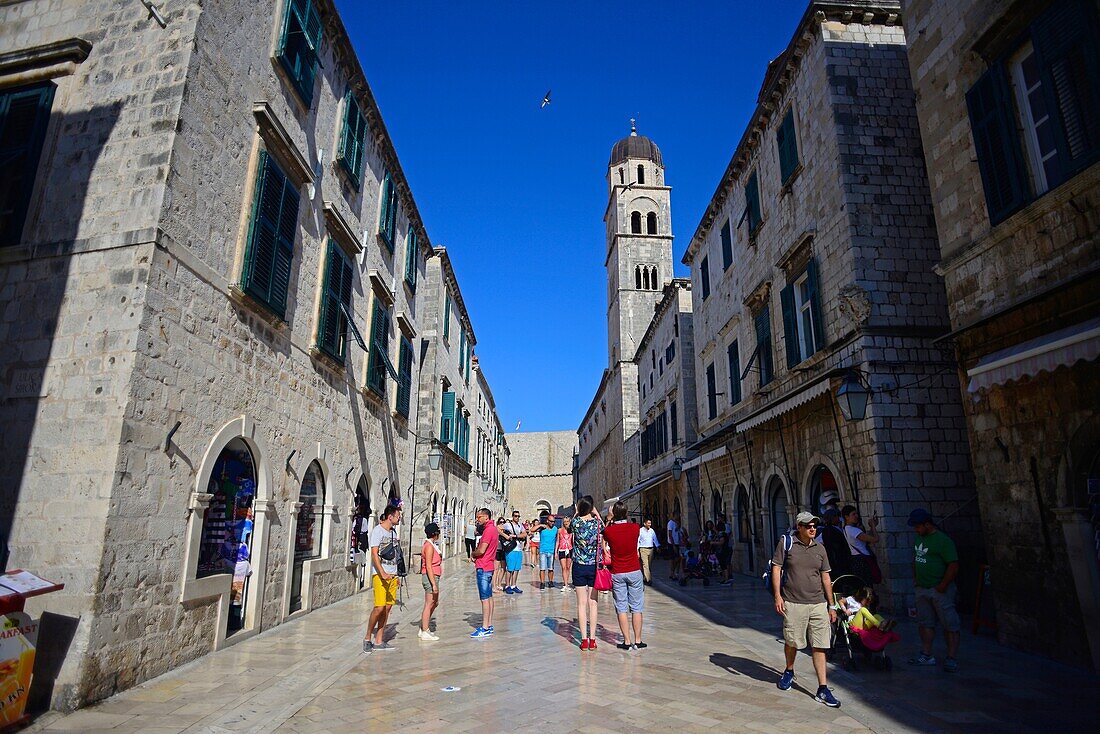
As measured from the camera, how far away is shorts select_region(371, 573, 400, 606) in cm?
724

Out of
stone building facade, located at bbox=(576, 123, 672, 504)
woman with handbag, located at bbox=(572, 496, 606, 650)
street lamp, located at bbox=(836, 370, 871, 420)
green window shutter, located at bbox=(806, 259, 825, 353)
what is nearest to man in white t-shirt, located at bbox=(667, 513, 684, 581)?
green window shutter, located at bbox=(806, 259, 825, 353)

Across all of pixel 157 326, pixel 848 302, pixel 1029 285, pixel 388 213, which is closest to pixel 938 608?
pixel 1029 285

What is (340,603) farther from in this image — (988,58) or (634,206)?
(634,206)

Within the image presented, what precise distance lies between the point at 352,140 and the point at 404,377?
6649mm

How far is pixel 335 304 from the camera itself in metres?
11.0

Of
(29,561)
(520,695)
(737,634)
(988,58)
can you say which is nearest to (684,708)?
(520,695)

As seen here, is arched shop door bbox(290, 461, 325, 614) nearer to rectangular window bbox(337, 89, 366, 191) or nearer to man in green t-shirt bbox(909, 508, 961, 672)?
rectangular window bbox(337, 89, 366, 191)

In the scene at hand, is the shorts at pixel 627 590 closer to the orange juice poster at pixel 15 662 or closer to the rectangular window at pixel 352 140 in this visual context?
the orange juice poster at pixel 15 662

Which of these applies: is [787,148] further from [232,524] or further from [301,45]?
[232,524]

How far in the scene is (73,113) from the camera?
682 cm

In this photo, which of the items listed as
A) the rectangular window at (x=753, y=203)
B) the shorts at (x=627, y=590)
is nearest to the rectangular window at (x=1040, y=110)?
the shorts at (x=627, y=590)

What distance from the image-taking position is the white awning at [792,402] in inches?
409

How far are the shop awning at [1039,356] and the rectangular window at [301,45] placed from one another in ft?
32.5

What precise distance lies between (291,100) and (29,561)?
7.02 m
